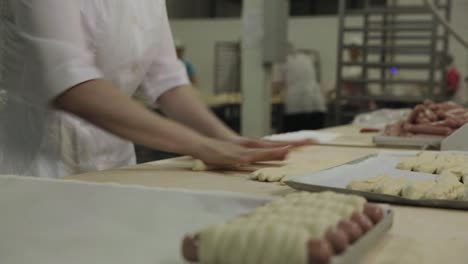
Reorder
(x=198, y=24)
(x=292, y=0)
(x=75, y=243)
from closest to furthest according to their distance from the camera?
1. (x=75, y=243)
2. (x=198, y=24)
3. (x=292, y=0)

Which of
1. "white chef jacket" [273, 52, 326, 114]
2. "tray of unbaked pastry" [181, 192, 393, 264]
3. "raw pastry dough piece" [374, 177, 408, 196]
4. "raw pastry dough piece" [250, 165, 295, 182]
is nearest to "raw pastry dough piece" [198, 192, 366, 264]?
"tray of unbaked pastry" [181, 192, 393, 264]

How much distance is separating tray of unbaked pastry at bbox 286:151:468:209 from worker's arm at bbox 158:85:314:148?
0.37 meters

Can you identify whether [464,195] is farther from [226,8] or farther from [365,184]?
[226,8]

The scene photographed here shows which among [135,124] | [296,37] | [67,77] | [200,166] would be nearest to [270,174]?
[200,166]

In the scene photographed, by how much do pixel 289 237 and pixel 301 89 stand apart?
6.18 meters

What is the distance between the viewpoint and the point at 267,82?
3.55 metres

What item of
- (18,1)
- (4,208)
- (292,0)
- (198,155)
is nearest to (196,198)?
(4,208)

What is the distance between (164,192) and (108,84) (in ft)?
1.49

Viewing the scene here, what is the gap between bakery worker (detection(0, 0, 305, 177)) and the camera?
3.92ft

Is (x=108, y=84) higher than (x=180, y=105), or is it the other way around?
(x=108, y=84)

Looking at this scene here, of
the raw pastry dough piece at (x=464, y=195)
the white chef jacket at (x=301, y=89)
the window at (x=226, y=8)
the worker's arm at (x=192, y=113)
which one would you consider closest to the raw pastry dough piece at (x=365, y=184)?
the raw pastry dough piece at (x=464, y=195)

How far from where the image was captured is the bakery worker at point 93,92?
1.20 meters

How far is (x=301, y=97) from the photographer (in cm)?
661

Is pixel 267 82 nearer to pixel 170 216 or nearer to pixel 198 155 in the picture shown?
pixel 198 155
